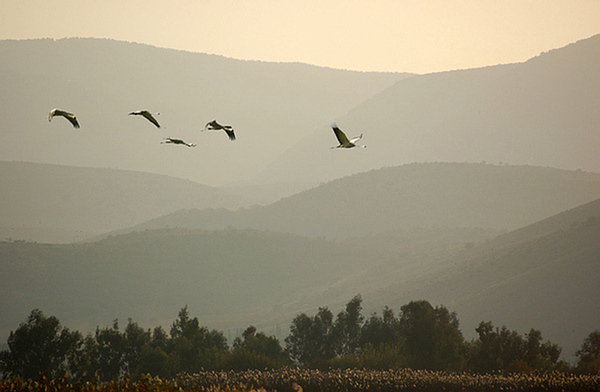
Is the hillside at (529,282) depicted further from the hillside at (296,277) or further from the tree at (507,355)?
the tree at (507,355)

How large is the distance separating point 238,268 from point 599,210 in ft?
264

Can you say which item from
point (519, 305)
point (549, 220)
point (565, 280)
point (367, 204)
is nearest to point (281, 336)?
point (519, 305)

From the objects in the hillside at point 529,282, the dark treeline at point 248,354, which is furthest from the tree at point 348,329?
the hillside at point 529,282

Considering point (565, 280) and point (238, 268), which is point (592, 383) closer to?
point (565, 280)

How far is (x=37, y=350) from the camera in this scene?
45.6 metres

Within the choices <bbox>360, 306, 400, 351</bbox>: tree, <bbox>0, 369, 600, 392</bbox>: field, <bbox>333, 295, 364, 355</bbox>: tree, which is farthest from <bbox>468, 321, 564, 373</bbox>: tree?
<bbox>333, 295, 364, 355</bbox>: tree

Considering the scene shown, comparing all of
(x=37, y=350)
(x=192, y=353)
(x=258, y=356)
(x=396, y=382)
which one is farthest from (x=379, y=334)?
(x=37, y=350)

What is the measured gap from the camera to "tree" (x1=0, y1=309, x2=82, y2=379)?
44.5m

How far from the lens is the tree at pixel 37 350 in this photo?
44531 millimetres

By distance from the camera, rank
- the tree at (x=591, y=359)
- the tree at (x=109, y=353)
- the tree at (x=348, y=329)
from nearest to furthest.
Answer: the tree at (x=591, y=359)
the tree at (x=109, y=353)
the tree at (x=348, y=329)

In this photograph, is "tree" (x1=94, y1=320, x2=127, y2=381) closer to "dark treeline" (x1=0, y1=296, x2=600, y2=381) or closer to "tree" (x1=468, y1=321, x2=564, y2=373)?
"dark treeline" (x1=0, y1=296, x2=600, y2=381)

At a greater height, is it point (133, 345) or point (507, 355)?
point (133, 345)

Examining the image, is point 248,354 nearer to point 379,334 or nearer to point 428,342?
point 428,342

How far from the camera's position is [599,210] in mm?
125000
